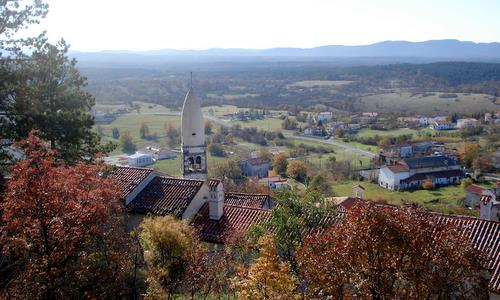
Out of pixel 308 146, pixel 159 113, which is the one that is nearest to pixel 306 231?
pixel 308 146

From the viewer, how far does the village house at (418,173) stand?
74125 mm

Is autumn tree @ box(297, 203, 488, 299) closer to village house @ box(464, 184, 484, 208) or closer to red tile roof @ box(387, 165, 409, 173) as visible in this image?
village house @ box(464, 184, 484, 208)

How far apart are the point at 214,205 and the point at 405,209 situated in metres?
12.7

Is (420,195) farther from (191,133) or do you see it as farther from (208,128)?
(208,128)

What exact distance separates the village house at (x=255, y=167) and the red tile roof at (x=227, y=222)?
5279 centimetres

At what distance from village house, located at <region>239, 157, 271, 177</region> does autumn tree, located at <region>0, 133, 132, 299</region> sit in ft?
208

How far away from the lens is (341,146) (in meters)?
106

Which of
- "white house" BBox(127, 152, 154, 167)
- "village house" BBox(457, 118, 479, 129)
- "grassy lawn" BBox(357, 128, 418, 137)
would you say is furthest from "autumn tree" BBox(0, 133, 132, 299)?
"village house" BBox(457, 118, 479, 129)

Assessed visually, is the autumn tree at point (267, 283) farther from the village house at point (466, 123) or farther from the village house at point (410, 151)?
the village house at point (466, 123)

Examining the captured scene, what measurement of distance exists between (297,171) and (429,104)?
10889 centimetres

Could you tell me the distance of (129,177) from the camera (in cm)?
2572

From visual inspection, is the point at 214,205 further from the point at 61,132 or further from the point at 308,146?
the point at 308,146

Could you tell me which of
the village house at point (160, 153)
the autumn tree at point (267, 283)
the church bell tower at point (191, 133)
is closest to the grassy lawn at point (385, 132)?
the village house at point (160, 153)

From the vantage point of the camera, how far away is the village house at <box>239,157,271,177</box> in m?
78.1
